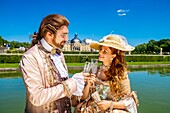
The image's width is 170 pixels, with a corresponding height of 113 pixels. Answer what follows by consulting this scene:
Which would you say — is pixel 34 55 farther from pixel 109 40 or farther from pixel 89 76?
pixel 109 40

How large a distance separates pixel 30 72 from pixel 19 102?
Answer: 6.00 m

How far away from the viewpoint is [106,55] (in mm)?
2193

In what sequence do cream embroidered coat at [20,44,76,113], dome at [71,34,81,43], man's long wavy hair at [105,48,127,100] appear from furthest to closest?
1. dome at [71,34,81,43]
2. man's long wavy hair at [105,48,127,100]
3. cream embroidered coat at [20,44,76,113]

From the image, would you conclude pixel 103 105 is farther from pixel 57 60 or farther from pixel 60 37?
pixel 60 37

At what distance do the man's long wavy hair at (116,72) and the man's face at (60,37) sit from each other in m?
0.63

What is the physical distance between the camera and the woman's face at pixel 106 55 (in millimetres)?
2184

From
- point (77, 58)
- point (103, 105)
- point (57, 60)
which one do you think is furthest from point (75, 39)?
point (57, 60)

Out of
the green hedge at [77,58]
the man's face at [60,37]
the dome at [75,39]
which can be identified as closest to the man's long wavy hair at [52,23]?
the man's face at [60,37]

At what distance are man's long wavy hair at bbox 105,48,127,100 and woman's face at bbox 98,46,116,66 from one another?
3 cm

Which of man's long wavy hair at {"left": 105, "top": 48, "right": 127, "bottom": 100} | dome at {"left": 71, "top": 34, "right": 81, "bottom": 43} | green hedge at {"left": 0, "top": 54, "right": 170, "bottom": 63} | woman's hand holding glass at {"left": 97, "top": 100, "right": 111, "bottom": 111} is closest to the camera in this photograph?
woman's hand holding glass at {"left": 97, "top": 100, "right": 111, "bottom": 111}

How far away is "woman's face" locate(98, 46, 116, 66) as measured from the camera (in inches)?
86.0

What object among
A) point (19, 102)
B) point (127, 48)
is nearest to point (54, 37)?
point (127, 48)

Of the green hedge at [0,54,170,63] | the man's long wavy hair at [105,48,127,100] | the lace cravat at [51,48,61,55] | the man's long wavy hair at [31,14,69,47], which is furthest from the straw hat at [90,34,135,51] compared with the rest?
the green hedge at [0,54,170,63]

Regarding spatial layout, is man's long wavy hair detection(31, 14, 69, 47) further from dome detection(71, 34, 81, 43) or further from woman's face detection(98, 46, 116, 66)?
dome detection(71, 34, 81, 43)
